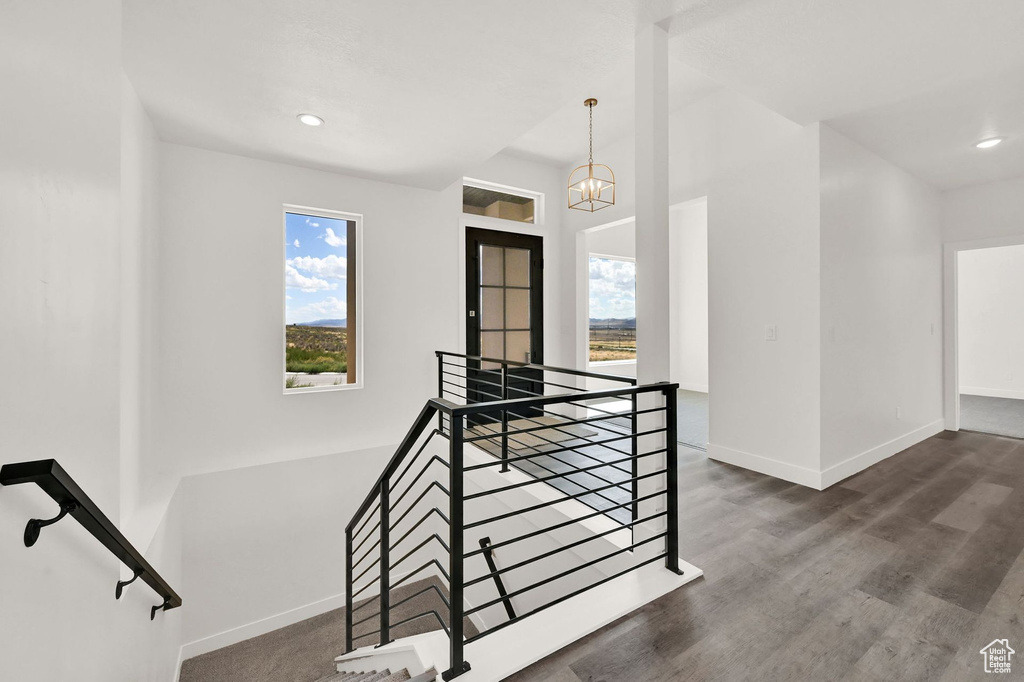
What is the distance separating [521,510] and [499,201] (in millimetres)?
4296

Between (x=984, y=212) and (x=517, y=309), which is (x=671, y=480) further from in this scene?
(x=984, y=212)

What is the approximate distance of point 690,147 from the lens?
393 cm

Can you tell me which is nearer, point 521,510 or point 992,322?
point 521,510

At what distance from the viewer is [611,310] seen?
7.53 meters

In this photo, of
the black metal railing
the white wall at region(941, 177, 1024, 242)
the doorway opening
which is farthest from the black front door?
the doorway opening

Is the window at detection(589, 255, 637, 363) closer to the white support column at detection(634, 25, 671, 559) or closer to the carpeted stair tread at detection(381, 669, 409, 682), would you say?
the white support column at detection(634, 25, 671, 559)

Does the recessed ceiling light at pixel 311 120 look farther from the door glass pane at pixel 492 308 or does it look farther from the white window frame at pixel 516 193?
the door glass pane at pixel 492 308

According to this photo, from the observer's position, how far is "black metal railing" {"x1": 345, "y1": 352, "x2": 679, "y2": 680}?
1.51 m

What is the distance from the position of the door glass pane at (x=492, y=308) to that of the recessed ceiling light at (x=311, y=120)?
2.36 meters

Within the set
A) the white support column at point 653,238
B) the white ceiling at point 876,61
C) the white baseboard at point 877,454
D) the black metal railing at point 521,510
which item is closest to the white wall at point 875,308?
the white baseboard at point 877,454

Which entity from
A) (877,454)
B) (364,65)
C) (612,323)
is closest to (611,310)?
(612,323)

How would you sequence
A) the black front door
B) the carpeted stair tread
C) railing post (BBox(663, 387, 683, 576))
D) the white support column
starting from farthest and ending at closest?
the black front door, the white support column, railing post (BBox(663, 387, 683, 576)), the carpeted stair tread

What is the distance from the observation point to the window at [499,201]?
502 centimetres

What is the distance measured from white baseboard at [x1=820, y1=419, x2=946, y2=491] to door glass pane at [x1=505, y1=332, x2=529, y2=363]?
10.0ft
